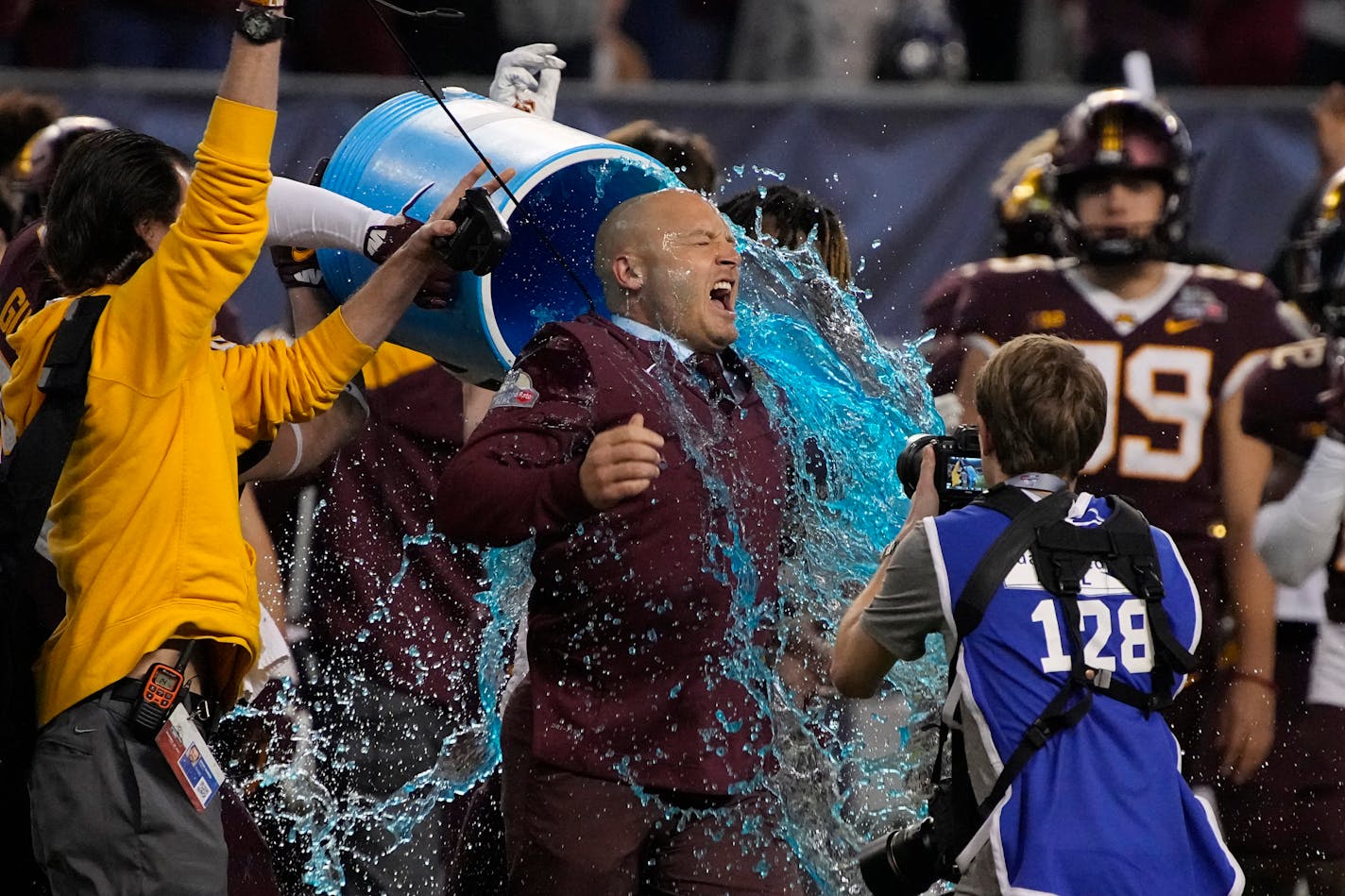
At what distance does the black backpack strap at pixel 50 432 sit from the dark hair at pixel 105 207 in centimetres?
20

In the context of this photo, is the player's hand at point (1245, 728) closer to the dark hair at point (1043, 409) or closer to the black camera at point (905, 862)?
the black camera at point (905, 862)

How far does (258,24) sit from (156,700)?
121cm

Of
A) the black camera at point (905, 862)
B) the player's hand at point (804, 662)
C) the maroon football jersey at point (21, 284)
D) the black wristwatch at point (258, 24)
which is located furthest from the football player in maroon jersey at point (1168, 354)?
the black wristwatch at point (258, 24)

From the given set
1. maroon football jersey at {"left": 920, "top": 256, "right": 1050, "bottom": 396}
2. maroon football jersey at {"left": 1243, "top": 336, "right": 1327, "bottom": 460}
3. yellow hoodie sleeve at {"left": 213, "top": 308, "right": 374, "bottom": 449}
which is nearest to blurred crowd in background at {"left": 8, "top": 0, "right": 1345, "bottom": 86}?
maroon football jersey at {"left": 920, "top": 256, "right": 1050, "bottom": 396}

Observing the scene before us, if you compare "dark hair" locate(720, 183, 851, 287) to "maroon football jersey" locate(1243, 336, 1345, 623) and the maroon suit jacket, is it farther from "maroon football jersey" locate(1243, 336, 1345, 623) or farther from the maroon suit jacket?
"maroon football jersey" locate(1243, 336, 1345, 623)

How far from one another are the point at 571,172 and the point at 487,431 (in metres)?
0.80

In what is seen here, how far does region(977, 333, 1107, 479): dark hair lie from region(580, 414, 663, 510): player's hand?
0.63m

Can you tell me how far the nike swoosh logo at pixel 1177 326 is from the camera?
5832 mm

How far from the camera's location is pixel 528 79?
4.94m

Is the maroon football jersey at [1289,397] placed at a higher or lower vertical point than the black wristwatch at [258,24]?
lower

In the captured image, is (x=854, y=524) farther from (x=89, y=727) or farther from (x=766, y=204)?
(x=89, y=727)

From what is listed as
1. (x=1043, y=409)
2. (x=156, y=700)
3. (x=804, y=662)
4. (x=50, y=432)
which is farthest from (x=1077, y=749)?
(x=50, y=432)

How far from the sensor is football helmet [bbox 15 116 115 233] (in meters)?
5.65

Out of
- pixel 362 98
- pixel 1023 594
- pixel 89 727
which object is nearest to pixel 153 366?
pixel 89 727
